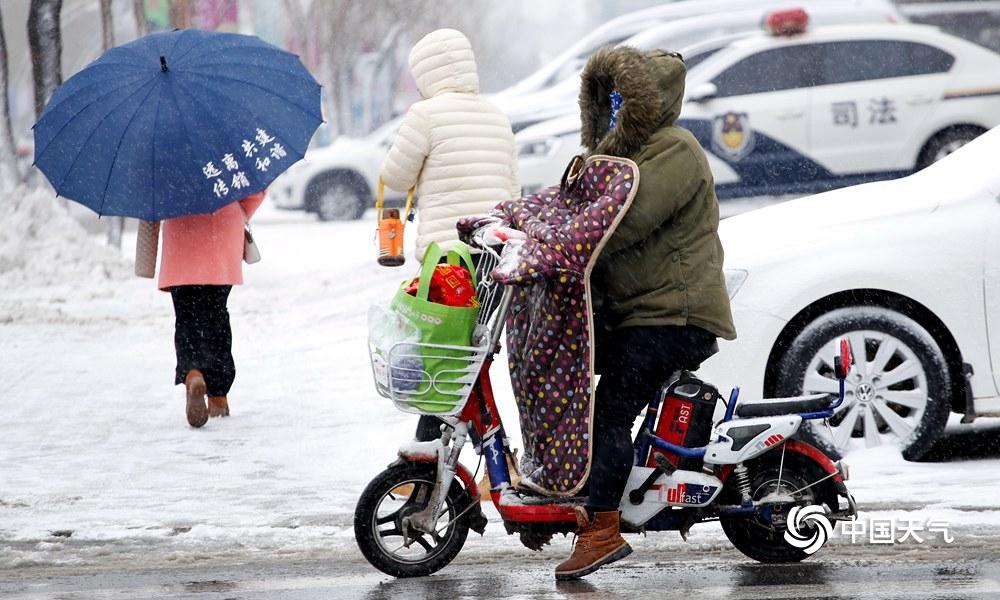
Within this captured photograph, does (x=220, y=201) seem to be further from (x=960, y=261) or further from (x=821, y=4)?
(x=821, y=4)

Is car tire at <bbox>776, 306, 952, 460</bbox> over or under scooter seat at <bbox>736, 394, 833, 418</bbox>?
under

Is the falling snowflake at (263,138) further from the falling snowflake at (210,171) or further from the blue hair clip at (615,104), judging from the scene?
the blue hair clip at (615,104)

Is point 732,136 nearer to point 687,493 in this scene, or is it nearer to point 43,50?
point 43,50

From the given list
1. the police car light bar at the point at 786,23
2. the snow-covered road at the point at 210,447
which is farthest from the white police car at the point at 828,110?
the snow-covered road at the point at 210,447

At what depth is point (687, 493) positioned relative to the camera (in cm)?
491

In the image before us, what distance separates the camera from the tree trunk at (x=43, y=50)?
15.6 meters

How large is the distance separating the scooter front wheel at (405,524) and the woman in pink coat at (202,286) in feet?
10.1

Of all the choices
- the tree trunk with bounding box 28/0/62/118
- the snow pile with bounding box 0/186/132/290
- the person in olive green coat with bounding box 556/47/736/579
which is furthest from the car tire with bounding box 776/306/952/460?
the tree trunk with bounding box 28/0/62/118

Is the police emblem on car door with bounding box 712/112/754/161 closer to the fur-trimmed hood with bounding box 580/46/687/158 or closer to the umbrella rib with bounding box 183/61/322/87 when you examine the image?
the umbrella rib with bounding box 183/61/322/87

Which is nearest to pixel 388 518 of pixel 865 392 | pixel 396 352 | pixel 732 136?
pixel 396 352

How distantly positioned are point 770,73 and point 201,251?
757 cm

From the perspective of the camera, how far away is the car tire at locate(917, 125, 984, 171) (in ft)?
46.5

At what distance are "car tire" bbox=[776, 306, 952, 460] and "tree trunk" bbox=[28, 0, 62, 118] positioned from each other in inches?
432

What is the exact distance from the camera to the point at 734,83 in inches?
551
